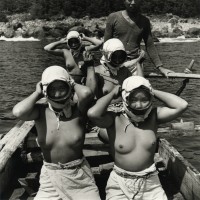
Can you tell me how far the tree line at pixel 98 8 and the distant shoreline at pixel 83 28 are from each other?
8.91 ft

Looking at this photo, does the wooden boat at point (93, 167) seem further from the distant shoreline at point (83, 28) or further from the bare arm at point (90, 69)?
the distant shoreline at point (83, 28)

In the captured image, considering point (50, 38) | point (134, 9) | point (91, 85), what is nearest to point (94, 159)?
point (91, 85)

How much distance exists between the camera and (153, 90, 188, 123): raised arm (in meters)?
4.43

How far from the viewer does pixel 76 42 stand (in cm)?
693

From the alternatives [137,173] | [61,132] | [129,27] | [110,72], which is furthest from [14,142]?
[129,27]

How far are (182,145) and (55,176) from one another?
7.14 meters

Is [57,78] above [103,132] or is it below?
above

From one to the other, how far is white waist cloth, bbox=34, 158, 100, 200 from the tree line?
78.0 m

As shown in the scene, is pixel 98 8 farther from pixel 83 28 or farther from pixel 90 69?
pixel 90 69

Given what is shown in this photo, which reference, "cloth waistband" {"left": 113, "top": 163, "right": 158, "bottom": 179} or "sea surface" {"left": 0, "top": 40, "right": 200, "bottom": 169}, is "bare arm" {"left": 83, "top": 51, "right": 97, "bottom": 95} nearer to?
"cloth waistband" {"left": 113, "top": 163, "right": 158, "bottom": 179}

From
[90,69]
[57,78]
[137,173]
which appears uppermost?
[57,78]

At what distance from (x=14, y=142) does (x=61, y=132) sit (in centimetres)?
138

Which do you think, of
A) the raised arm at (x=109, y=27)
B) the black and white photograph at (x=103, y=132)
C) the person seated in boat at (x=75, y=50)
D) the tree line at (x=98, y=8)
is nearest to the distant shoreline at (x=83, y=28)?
the tree line at (x=98, y=8)

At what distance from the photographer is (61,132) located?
4.45 metres
